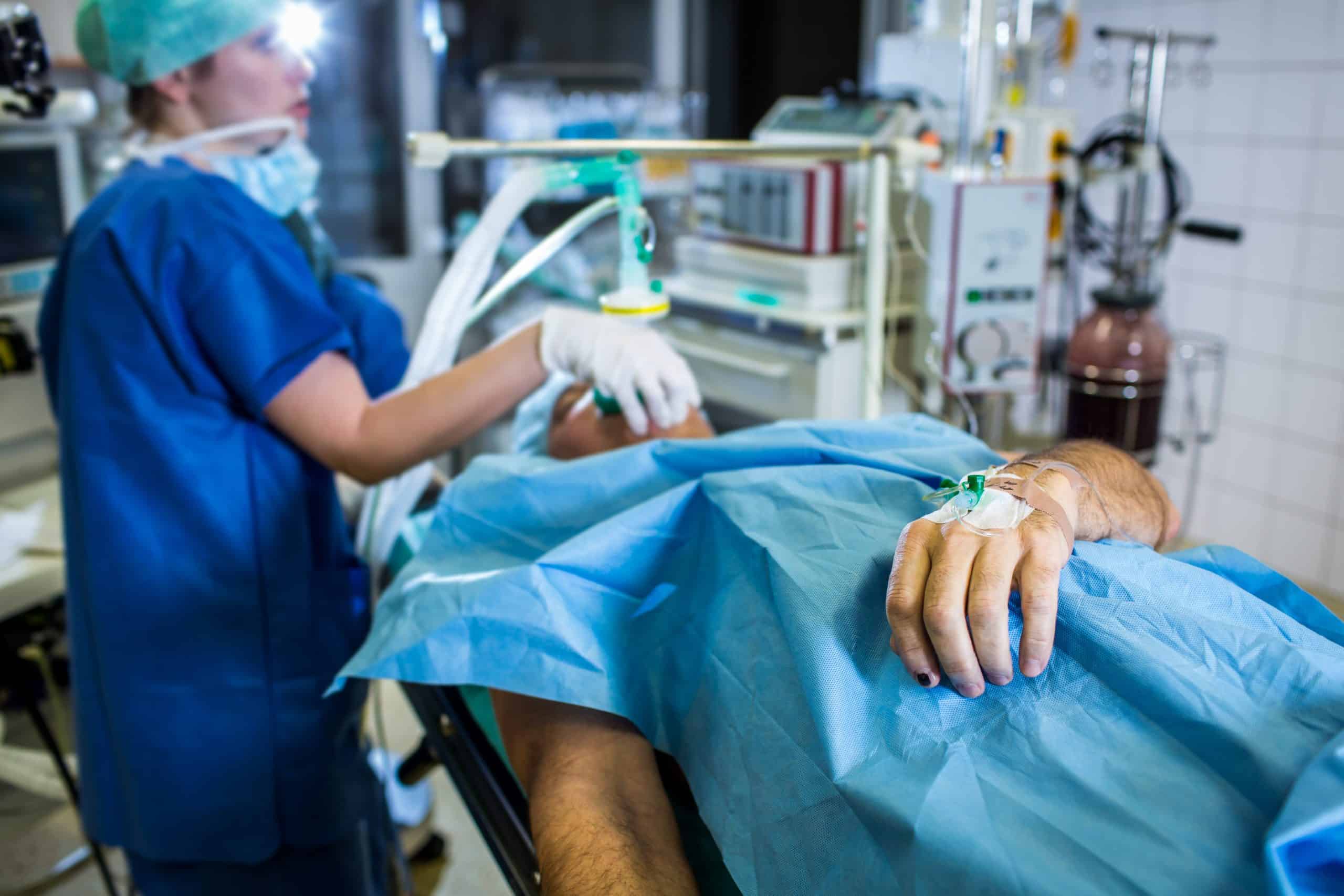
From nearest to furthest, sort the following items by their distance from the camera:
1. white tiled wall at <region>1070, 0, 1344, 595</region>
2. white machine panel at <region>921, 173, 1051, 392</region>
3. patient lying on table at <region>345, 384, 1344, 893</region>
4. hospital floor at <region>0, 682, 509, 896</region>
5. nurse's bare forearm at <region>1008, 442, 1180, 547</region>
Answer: patient lying on table at <region>345, 384, 1344, 893</region>
nurse's bare forearm at <region>1008, 442, 1180, 547</region>
white machine panel at <region>921, 173, 1051, 392</region>
hospital floor at <region>0, 682, 509, 896</region>
white tiled wall at <region>1070, 0, 1344, 595</region>

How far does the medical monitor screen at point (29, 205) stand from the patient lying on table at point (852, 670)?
149cm

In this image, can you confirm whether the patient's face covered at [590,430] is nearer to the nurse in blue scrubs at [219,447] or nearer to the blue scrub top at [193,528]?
the nurse in blue scrubs at [219,447]

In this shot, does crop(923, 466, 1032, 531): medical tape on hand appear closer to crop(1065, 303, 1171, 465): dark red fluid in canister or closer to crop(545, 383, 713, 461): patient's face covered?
crop(545, 383, 713, 461): patient's face covered

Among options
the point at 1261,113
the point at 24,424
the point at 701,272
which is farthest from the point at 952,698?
the point at 1261,113

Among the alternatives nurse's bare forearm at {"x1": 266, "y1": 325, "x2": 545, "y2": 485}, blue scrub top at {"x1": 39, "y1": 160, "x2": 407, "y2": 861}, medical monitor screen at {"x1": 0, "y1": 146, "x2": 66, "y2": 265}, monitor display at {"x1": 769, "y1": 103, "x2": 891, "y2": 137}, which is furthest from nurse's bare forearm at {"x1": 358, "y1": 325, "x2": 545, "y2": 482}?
medical monitor screen at {"x1": 0, "y1": 146, "x2": 66, "y2": 265}

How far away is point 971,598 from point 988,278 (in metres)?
1.28

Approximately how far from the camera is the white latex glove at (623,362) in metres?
1.12

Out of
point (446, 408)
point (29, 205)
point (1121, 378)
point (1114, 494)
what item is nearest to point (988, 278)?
point (1121, 378)

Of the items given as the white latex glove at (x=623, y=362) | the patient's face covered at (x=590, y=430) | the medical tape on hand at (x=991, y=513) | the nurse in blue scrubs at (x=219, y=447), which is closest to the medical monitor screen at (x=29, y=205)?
the nurse in blue scrubs at (x=219, y=447)

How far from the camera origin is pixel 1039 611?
0.64 metres

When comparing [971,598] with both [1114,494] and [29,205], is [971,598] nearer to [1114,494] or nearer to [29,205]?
[1114,494]

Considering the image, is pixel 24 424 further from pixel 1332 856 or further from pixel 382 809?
pixel 1332 856

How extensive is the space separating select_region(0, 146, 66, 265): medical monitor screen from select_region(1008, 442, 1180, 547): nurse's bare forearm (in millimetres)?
2000

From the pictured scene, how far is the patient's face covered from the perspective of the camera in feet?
4.21
